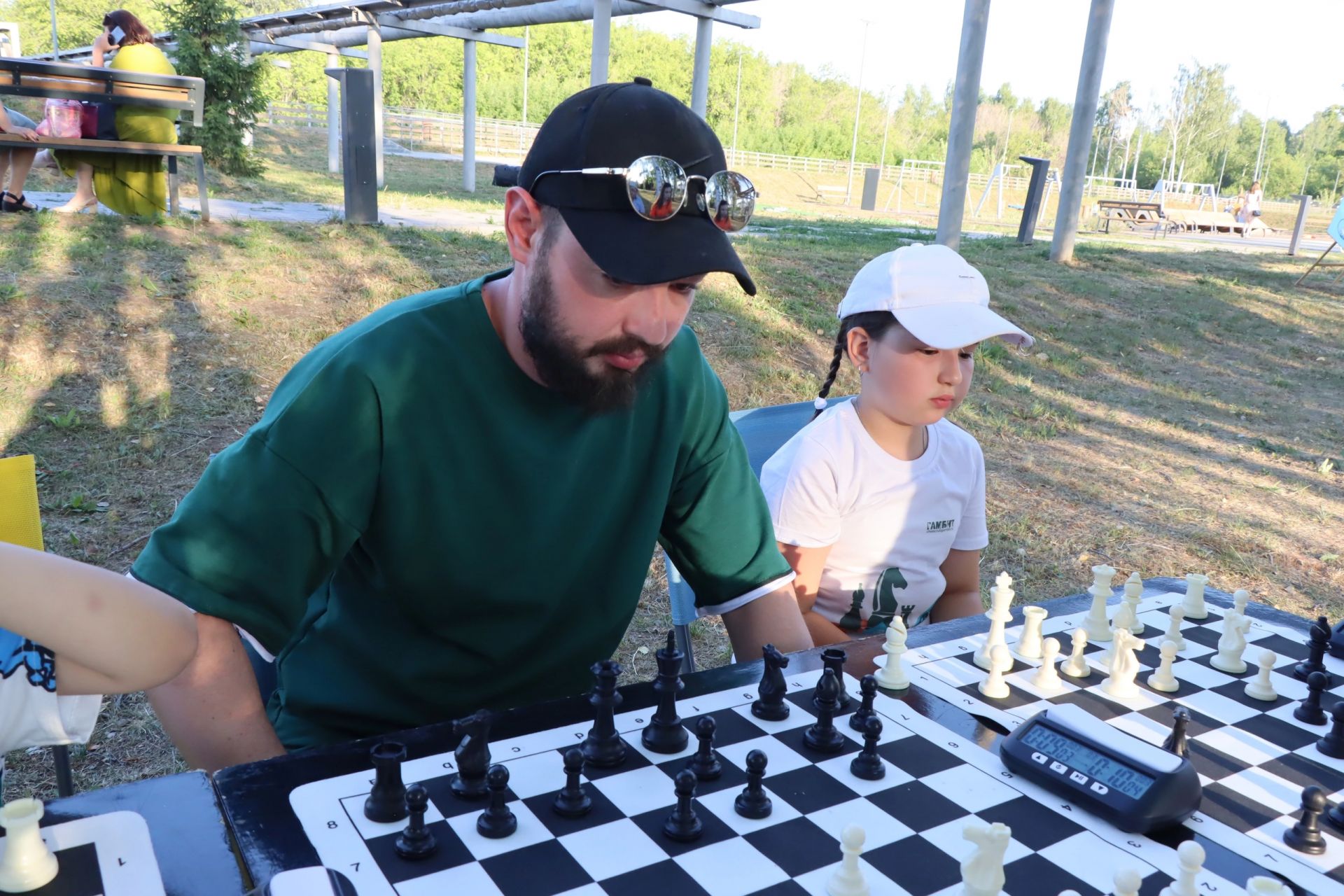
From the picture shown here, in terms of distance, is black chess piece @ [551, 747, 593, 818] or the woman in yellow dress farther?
the woman in yellow dress

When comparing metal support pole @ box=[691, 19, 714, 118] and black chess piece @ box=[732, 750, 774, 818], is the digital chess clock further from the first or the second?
metal support pole @ box=[691, 19, 714, 118]

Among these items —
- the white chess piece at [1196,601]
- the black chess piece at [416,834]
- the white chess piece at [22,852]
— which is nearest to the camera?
the white chess piece at [22,852]

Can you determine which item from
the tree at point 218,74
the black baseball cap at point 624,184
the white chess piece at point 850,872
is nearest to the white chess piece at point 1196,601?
the black baseball cap at point 624,184

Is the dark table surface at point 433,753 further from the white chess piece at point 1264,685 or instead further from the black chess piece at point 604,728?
the white chess piece at point 1264,685

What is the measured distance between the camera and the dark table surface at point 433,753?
102 cm

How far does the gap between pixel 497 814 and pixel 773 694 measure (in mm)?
461

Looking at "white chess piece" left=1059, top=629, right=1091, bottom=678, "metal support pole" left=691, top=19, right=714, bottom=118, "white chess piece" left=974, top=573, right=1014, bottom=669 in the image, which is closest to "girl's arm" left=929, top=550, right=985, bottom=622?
"white chess piece" left=974, top=573, right=1014, bottom=669

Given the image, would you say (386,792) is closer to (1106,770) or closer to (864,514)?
(1106,770)

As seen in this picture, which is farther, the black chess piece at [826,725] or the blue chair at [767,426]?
the blue chair at [767,426]

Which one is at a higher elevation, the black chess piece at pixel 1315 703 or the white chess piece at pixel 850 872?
the white chess piece at pixel 850 872

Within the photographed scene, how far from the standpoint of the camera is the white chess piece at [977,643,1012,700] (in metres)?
1.54

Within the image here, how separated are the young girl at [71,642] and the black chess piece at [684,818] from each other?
24.8 inches

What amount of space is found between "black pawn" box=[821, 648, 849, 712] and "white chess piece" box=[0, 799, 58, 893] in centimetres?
93

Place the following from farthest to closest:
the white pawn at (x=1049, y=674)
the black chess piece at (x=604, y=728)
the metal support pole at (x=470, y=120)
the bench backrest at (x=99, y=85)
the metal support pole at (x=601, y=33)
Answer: the metal support pole at (x=470, y=120) → the metal support pole at (x=601, y=33) → the bench backrest at (x=99, y=85) → the white pawn at (x=1049, y=674) → the black chess piece at (x=604, y=728)
